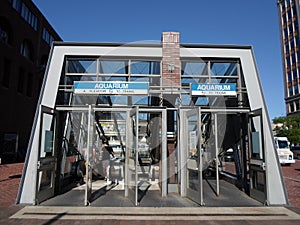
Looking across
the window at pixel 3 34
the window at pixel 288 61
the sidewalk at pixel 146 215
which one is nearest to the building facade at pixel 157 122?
the sidewalk at pixel 146 215

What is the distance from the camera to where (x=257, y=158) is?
654 centimetres

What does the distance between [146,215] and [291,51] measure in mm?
49151

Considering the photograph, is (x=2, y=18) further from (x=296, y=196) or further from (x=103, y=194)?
(x=296, y=196)

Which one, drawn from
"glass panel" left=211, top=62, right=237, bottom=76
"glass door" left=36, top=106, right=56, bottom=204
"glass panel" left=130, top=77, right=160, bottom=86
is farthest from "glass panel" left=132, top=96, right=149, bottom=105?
"glass door" left=36, top=106, right=56, bottom=204

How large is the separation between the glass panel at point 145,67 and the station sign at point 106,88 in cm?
112

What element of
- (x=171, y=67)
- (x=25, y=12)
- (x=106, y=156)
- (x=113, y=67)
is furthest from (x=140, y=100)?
(x=25, y=12)

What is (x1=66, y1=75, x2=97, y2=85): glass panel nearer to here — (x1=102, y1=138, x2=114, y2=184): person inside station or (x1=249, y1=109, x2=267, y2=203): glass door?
(x1=102, y1=138, x2=114, y2=184): person inside station

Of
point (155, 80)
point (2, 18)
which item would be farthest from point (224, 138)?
point (2, 18)

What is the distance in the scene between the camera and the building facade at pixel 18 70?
1958cm

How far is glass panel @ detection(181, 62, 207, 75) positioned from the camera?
8172 mm

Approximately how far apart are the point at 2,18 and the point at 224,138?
20.5 m

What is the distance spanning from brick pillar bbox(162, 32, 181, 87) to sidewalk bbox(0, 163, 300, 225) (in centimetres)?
409

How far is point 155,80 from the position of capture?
8.27m

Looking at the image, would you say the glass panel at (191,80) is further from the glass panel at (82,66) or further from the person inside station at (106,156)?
the person inside station at (106,156)
